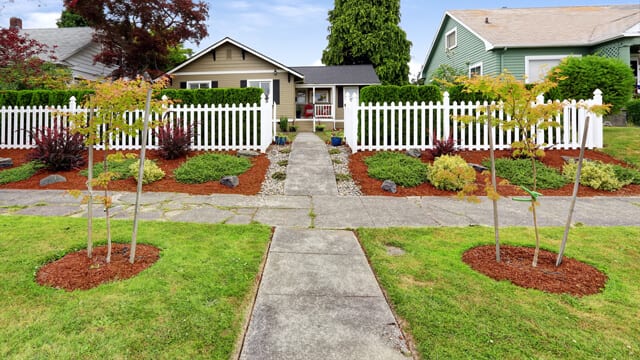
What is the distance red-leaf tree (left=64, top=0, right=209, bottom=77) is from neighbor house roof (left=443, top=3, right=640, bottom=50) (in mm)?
15070

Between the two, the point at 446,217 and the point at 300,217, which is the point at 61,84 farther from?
the point at 446,217

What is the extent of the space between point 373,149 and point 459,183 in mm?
3250

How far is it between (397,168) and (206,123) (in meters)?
5.58

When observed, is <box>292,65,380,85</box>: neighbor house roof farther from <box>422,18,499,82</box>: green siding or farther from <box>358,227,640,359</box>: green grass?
<box>358,227,640,359</box>: green grass

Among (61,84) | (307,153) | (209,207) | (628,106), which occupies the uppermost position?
(61,84)

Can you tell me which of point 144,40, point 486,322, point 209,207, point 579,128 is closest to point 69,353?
point 486,322

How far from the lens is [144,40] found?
60.1 feet

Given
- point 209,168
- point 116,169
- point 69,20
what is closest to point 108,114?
point 209,168

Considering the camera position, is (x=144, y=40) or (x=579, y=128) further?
(x=144, y=40)

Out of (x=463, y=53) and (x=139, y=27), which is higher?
(x=139, y=27)

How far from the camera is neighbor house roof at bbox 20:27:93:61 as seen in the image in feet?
62.2

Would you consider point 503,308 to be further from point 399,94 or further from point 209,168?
point 399,94

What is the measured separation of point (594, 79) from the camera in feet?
35.0

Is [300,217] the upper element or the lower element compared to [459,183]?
lower
